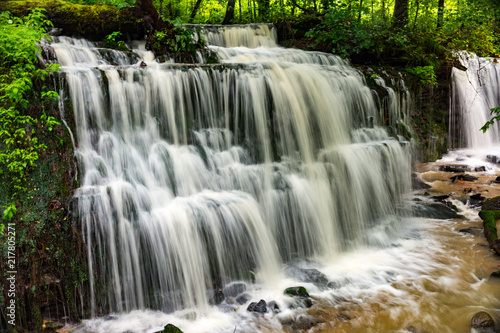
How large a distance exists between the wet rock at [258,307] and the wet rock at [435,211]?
4374 millimetres

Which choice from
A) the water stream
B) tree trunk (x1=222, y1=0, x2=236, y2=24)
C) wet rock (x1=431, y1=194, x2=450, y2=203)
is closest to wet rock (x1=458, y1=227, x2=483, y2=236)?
the water stream

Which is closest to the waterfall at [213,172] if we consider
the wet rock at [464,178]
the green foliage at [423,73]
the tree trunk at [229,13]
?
the wet rock at [464,178]

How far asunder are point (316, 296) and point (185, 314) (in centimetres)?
170

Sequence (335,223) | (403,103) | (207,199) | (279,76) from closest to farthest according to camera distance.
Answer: (207,199) → (335,223) → (279,76) → (403,103)

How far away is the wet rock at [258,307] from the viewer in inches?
180

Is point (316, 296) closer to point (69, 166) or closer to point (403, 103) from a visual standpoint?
point (69, 166)

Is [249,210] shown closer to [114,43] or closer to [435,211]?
[435,211]

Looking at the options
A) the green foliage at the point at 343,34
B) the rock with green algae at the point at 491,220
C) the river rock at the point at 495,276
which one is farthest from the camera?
the green foliage at the point at 343,34

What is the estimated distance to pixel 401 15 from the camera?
38.4 ft

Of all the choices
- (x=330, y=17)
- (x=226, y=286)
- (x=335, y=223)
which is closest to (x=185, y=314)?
(x=226, y=286)

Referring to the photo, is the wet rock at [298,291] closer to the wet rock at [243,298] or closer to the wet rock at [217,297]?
the wet rock at [243,298]

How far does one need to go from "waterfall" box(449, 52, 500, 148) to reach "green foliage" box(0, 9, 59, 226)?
1089 cm

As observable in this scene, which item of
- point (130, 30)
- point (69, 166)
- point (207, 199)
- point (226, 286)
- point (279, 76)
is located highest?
point (130, 30)

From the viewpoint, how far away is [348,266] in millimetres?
5645
